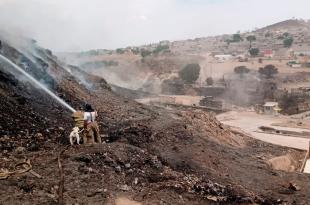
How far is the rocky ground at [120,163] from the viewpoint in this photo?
9.16 meters

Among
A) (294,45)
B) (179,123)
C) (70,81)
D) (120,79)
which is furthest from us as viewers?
(294,45)

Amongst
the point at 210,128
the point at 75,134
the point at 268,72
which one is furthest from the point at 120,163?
the point at 268,72

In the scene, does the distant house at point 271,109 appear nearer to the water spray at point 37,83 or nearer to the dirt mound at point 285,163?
the dirt mound at point 285,163

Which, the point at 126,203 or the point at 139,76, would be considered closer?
→ the point at 126,203

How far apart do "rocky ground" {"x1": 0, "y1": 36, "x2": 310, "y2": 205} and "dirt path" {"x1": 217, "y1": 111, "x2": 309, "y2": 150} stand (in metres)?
8.25

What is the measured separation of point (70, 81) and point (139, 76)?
1743 inches

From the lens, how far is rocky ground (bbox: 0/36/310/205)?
9.16 m

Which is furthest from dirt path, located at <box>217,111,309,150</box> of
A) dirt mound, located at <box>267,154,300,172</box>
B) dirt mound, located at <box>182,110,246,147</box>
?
dirt mound, located at <box>182,110,246,147</box>

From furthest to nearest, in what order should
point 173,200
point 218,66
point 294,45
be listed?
point 294,45 < point 218,66 < point 173,200

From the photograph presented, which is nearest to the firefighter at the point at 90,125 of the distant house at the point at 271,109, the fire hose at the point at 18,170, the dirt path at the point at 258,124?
the fire hose at the point at 18,170

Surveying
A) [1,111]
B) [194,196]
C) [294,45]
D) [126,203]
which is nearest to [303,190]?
[194,196]

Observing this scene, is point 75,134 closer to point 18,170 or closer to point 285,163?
point 18,170

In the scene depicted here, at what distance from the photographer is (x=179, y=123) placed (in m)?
16.0

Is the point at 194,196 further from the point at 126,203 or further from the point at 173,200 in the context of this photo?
the point at 126,203
